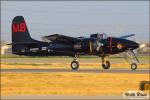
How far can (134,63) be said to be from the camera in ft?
130

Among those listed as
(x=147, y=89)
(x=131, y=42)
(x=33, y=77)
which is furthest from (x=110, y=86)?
(x=131, y=42)

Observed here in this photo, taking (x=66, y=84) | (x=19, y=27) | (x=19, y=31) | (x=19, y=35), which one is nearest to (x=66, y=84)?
(x=66, y=84)

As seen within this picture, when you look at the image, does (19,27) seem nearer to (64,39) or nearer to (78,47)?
(64,39)

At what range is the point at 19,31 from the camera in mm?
44969

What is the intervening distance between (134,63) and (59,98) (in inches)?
955

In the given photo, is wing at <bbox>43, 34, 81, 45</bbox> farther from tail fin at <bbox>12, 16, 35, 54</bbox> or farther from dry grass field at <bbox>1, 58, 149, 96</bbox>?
dry grass field at <bbox>1, 58, 149, 96</bbox>

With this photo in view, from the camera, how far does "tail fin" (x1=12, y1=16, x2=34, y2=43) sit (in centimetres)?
4464

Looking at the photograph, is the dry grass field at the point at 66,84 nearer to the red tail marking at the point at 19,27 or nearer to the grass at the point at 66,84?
the grass at the point at 66,84

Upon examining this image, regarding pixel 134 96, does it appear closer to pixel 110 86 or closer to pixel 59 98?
pixel 59 98

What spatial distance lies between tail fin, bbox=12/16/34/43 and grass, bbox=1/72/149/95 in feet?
58.8

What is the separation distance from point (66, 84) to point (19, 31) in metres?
22.5

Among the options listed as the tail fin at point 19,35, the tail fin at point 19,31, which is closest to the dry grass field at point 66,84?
the tail fin at point 19,35

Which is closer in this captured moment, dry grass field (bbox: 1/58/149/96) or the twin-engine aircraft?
dry grass field (bbox: 1/58/149/96)

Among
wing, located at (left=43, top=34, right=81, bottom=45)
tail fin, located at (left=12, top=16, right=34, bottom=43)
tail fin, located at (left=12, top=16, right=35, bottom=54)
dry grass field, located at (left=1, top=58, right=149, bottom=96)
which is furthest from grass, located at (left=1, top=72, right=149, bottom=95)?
tail fin, located at (left=12, top=16, right=34, bottom=43)
